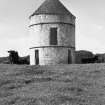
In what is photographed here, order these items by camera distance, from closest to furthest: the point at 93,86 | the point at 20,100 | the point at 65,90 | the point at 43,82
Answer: the point at 20,100, the point at 65,90, the point at 93,86, the point at 43,82

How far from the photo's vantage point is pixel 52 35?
3456cm

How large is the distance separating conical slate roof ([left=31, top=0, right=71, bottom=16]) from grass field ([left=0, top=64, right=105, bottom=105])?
33.7 feet

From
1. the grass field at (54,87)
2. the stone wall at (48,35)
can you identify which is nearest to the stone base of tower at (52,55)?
the stone wall at (48,35)

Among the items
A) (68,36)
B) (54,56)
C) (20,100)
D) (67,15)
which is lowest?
(20,100)

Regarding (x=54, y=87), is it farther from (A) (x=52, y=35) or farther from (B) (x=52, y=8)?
(B) (x=52, y=8)

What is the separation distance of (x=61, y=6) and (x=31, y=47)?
662cm

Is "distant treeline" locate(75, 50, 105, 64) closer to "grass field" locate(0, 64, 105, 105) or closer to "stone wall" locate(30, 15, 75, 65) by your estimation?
"stone wall" locate(30, 15, 75, 65)

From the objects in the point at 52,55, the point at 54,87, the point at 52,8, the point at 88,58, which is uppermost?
the point at 52,8

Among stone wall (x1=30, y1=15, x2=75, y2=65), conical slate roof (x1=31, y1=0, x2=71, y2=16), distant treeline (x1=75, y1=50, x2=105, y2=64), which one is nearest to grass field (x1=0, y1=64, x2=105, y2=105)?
stone wall (x1=30, y1=15, x2=75, y2=65)

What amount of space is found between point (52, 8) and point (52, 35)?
11.3 feet

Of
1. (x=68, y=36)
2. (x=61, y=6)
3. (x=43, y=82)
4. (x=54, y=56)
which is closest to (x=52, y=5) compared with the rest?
(x=61, y=6)

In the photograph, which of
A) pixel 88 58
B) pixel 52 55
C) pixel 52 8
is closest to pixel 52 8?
pixel 52 8

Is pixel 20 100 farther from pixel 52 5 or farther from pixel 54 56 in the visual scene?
pixel 52 5

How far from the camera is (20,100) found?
15180 millimetres
